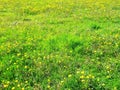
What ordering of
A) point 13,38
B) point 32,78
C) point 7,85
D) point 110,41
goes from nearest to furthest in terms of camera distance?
point 7,85, point 32,78, point 110,41, point 13,38

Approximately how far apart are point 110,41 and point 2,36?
4733 mm

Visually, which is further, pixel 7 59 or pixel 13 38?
pixel 13 38

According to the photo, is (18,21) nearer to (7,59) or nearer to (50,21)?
(50,21)

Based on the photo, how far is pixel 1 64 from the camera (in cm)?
950

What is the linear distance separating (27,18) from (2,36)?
574 centimetres

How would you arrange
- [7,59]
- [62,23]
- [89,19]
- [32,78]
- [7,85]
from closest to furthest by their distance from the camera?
[7,85] < [32,78] < [7,59] < [62,23] < [89,19]

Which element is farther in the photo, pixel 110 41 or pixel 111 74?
pixel 110 41

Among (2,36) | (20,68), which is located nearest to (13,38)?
(2,36)

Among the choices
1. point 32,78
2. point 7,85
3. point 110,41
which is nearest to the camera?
point 7,85

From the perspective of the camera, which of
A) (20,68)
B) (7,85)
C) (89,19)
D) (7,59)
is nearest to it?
(7,85)

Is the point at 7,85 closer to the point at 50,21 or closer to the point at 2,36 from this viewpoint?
the point at 2,36

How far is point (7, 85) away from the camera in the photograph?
8.06m

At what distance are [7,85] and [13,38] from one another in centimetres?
467

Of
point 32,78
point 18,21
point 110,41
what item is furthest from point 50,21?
point 32,78
